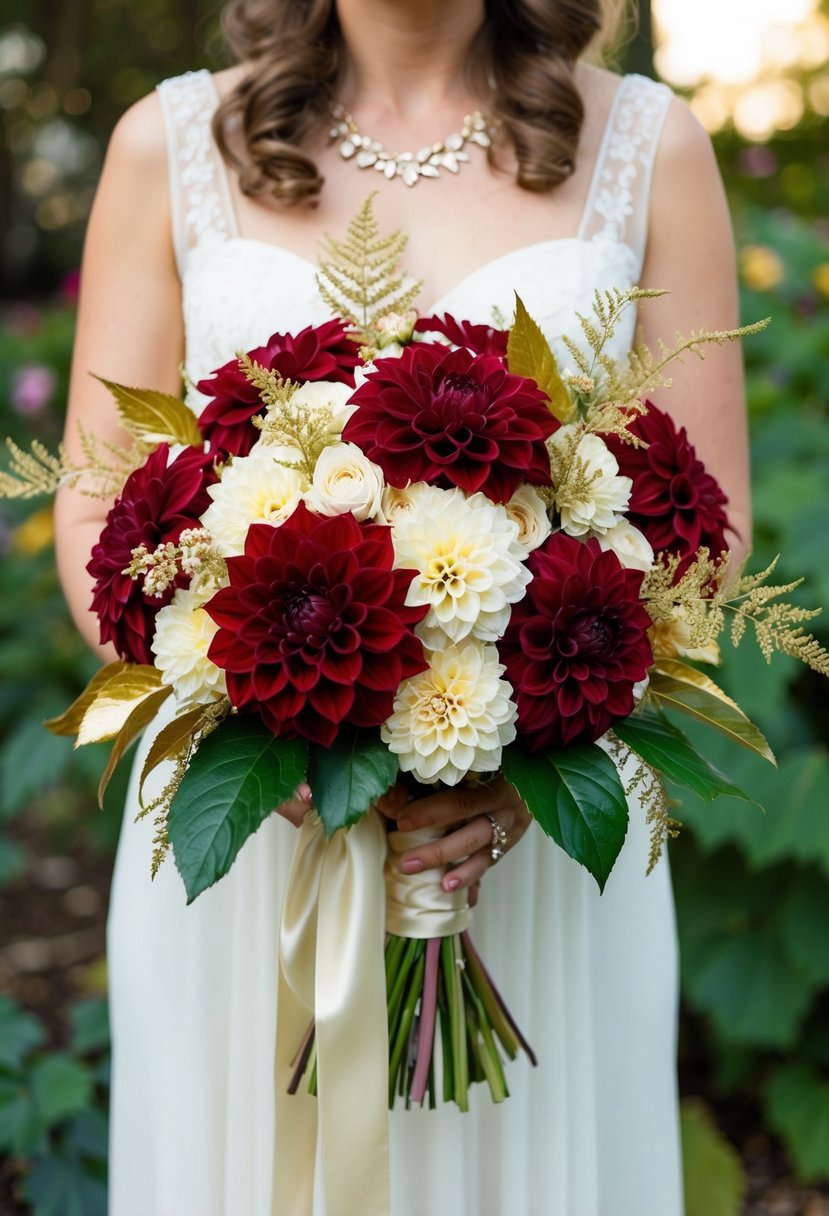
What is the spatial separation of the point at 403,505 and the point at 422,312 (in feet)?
2.21

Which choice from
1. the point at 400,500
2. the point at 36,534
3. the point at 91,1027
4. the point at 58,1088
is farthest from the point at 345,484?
the point at 36,534

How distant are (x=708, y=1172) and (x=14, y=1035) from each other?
1.80m

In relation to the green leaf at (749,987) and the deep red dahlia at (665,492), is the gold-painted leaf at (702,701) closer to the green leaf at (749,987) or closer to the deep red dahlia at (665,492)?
the deep red dahlia at (665,492)

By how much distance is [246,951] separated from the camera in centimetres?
189

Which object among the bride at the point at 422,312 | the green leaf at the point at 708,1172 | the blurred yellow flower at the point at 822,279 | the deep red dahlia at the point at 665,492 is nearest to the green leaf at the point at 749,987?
the green leaf at the point at 708,1172

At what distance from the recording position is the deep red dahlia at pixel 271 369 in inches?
56.5

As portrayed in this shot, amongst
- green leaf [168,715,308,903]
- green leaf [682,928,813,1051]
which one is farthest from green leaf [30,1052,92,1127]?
green leaf [168,715,308,903]

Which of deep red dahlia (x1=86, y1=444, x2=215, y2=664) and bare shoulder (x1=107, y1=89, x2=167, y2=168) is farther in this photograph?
bare shoulder (x1=107, y1=89, x2=167, y2=168)

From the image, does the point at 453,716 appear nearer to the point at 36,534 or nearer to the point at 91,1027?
the point at 91,1027

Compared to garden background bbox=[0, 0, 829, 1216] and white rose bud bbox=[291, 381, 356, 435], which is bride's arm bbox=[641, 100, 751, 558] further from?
garden background bbox=[0, 0, 829, 1216]

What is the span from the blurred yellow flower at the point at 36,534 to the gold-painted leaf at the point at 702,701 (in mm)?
2753

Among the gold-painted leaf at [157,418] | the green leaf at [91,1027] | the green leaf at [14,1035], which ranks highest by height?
the gold-painted leaf at [157,418]

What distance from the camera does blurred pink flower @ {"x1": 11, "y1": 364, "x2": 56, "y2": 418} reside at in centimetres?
435

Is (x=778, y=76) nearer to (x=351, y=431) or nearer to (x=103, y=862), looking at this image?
(x=103, y=862)
